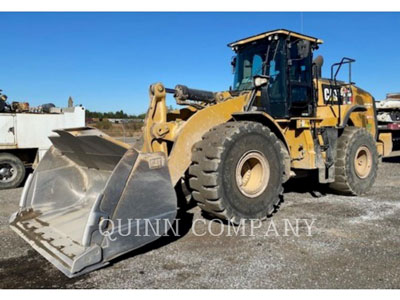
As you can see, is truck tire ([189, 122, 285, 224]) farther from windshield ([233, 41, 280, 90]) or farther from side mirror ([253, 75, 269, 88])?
windshield ([233, 41, 280, 90])

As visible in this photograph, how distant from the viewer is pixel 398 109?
11312 mm

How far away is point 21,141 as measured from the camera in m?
8.82

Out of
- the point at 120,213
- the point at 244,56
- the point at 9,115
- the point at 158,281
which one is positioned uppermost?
the point at 244,56

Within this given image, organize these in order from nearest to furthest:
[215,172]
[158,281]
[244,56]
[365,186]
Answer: [158,281] < [215,172] < [244,56] < [365,186]

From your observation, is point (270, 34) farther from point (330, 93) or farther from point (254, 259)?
point (254, 259)

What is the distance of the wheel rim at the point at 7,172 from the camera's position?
845 cm

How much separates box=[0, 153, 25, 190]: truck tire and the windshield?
563cm

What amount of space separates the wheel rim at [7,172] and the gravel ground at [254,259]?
360 cm

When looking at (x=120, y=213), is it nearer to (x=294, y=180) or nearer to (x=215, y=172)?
(x=215, y=172)

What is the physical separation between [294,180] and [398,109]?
540 centimetres

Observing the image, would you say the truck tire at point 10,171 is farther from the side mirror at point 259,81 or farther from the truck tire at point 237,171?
the side mirror at point 259,81

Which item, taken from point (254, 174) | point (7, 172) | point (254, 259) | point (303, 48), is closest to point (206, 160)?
point (254, 174)

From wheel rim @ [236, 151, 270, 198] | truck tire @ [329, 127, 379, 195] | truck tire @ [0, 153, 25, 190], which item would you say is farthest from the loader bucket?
truck tire @ [0, 153, 25, 190]

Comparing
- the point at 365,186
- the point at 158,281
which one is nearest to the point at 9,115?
the point at 158,281
